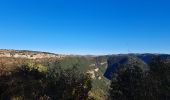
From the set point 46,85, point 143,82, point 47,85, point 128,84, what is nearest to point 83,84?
point 47,85

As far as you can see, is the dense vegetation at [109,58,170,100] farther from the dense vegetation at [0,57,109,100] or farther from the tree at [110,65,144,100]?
the dense vegetation at [0,57,109,100]

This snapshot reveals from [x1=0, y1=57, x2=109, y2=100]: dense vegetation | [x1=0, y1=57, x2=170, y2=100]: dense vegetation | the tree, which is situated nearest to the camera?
[x1=0, y1=57, x2=170, y2=100]: dense vegetation

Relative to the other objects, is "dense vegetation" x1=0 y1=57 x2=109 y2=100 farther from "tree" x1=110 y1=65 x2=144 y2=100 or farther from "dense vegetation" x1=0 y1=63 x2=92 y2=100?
"tree" x1=110 y1=65 x2=144 y2=100

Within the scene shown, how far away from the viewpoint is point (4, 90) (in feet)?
347

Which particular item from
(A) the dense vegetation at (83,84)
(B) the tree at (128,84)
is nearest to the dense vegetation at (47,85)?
(A) the dense vegetation at (83,84)

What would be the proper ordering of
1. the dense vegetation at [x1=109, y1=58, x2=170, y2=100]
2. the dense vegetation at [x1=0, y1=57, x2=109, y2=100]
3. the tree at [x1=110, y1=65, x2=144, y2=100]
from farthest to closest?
the tree at [x1=110, y1=65, x2=144, y2=100], the dense vegetation at [x1=0, y1=57, x2=109, y2=100], the dense vegetation at [x1=109, y1=58, x2=170, y2=100]

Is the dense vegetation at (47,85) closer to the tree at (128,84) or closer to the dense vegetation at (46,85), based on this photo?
the dense vegetation at (46,85)

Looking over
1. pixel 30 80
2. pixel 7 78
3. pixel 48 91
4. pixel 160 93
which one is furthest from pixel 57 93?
pixel 160 93

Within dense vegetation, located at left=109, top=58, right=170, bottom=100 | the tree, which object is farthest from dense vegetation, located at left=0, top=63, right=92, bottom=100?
dense vegetation, located at left=109, top=58, right=170, bottom=100

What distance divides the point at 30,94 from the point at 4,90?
9656 millimetres

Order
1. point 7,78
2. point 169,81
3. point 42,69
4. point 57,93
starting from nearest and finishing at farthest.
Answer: point 169,81 < point 57,93 < point 7,78 < point 42,69

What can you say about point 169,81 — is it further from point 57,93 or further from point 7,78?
point 7,78

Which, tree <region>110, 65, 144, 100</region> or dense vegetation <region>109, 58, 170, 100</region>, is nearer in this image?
dense vegetation <region>109, 58, 170, 100</region>

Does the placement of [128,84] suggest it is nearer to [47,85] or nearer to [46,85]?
[47,85]
